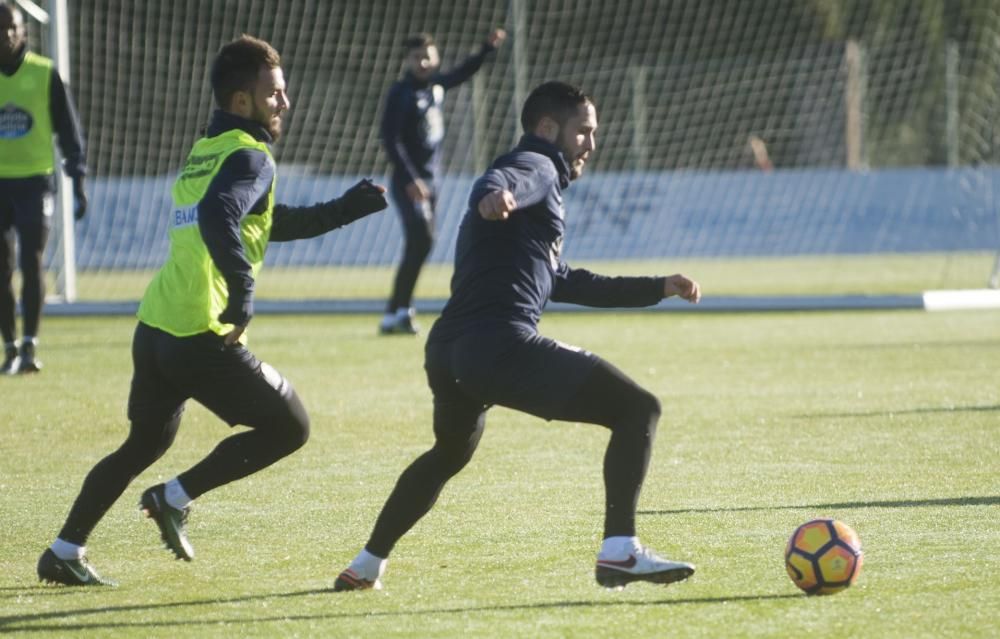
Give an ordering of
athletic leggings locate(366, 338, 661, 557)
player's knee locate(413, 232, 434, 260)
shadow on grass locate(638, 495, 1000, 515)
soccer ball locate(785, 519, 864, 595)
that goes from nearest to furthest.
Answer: soccer ball locate(785, 519, 864, 595)
athletic leggings locate(366, 338, 661, 557)
shadow on grass locate(638, 495, 1000, 515)
player's knee locate(413, 232, 434, 260)

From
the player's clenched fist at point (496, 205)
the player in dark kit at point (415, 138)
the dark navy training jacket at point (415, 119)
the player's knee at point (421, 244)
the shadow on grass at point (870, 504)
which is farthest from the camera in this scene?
the player's knee at point (421, 244)

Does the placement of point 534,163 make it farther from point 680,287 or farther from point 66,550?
point 66,550

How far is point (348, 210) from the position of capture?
5457mm

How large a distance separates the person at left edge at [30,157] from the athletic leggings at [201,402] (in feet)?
18.0

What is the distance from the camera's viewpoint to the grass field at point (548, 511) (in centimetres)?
458

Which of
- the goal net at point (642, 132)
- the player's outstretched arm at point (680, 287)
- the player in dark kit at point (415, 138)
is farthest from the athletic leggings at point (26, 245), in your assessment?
the goal net at point (642, 132)

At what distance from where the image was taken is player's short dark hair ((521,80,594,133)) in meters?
5.06

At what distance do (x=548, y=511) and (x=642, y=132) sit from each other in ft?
62.6

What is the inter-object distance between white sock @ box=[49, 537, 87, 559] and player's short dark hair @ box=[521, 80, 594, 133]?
1875 millimetres

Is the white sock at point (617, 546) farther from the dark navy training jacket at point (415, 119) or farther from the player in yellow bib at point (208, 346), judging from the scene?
the dark navy training jacket at point (415, 119)

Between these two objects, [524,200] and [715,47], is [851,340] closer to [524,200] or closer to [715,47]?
[524,200]

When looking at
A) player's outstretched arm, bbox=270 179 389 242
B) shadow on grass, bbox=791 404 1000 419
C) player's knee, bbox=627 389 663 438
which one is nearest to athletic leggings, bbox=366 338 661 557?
player's knee, bbox=627 389 663 438

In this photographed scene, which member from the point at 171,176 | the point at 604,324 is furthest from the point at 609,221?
the point at 604,324

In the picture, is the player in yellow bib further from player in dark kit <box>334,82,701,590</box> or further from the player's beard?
player in dark kit <box>334,82,701,590</box>
